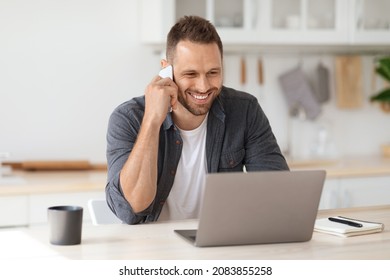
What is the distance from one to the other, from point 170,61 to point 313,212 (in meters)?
0.92

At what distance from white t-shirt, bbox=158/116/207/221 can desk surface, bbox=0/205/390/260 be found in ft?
1.53

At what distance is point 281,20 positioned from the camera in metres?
4.49

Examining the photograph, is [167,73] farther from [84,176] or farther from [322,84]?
[322,84]

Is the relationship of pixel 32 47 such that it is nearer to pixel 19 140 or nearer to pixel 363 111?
pixel 19 140

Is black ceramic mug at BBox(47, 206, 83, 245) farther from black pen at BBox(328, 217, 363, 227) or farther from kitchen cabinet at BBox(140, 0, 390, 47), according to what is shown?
kitchen cabinet at BBox(140, 0, 390, 47)

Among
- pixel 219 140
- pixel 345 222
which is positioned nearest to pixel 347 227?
pixel 345 222

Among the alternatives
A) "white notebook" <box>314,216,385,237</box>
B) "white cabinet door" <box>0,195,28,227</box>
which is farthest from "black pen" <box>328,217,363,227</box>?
"white cabinet door" <box>0,195,28,227</box>

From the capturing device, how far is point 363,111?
5102 millimetres

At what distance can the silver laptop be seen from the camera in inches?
81.7

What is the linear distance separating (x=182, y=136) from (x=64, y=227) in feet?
2.89

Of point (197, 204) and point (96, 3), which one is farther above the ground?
point (96, 3)

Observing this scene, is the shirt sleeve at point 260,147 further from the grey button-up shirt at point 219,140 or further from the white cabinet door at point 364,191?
the white cabinet door at point 364,191

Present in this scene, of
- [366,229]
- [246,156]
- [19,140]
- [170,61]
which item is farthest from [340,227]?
[19,140]

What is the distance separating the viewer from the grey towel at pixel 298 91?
Result: 4.79 m
